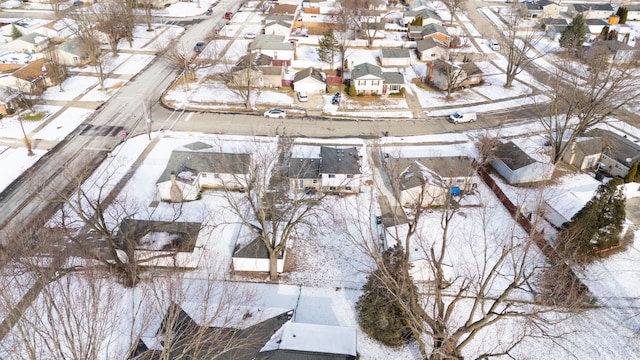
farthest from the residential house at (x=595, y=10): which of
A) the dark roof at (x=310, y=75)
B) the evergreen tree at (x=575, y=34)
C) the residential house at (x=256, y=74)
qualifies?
Answer: the residential house at (x=256, y=74)

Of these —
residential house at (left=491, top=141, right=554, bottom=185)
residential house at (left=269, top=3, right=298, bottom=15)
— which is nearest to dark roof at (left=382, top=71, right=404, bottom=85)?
residential house at (left=491, top=141, right=554, bottom=185)

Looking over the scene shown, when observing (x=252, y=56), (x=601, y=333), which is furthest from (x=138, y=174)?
(x=601, y=333)

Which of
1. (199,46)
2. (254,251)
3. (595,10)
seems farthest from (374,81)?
(595,10)

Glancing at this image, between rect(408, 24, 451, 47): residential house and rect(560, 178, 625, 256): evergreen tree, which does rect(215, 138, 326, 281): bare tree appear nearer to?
rect(560, 178, 625, 256): evergreen tree

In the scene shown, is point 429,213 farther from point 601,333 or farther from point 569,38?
point 569,38

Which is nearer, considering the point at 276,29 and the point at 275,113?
the point at 275,113

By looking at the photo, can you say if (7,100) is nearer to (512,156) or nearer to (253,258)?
(253,258)

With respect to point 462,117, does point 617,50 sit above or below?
above
